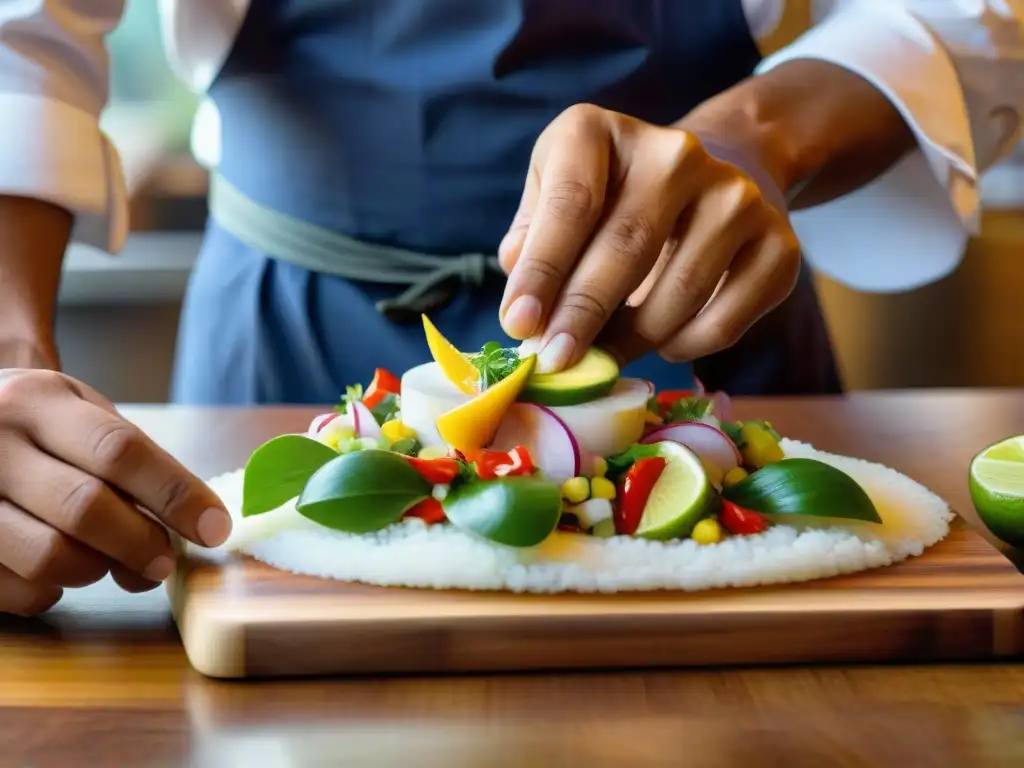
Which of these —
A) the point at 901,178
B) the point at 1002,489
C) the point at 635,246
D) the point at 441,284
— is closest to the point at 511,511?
the point at 635,246

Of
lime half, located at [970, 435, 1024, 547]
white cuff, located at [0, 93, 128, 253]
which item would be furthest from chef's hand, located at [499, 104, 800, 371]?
white cuff, located at [0, 93, 128, 253]

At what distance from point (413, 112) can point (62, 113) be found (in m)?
0.42

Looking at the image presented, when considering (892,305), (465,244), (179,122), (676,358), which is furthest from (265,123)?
(892,305)

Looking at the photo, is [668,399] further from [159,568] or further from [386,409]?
[159,568]

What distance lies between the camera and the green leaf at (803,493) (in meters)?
0.94

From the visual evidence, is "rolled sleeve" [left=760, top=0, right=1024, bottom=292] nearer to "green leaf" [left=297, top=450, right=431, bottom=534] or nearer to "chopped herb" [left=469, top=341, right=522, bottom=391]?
"chopped herb" [left=469, top=341, right=522, bottom=391]

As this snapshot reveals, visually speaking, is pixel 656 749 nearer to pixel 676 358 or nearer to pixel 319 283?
pixel 676 358

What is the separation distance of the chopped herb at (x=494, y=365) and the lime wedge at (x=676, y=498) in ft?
0.50

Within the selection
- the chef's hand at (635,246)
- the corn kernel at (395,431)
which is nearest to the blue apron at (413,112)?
the chef's hand at (635,246)

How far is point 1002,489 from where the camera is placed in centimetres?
101

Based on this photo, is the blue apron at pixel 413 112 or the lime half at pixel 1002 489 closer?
the lime half at pixel 1002 489

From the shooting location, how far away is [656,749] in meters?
0.71

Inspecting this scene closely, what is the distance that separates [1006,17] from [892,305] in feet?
6.11

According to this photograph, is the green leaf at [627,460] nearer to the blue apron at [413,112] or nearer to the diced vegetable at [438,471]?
the diced vegetable at [438,471]
